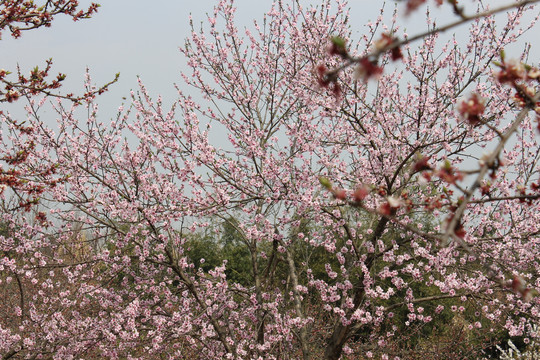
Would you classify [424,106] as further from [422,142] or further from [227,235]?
[227,235]

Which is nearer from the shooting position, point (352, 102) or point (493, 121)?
point (493, 121)

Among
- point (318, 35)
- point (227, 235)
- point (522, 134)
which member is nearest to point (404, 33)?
point (318, 35)

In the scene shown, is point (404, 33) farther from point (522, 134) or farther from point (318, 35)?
point (522, 134)

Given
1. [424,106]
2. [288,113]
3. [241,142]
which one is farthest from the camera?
[288,113]

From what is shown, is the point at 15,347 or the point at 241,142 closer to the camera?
the point at 15,347

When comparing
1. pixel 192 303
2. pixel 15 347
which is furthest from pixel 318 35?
pixel 15 347

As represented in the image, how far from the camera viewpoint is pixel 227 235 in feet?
76.0

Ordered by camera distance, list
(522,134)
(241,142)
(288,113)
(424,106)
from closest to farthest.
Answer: (424,106) < (522,134) < (241,142) < (288,113)

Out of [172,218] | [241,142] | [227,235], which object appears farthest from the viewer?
[227,235]

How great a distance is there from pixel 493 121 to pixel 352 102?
1854 mm

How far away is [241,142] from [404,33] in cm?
293

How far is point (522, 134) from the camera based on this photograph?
21.3 feet

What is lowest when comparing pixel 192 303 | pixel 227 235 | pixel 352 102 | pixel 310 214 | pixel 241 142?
pixel 192 303

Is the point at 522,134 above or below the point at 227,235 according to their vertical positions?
below
